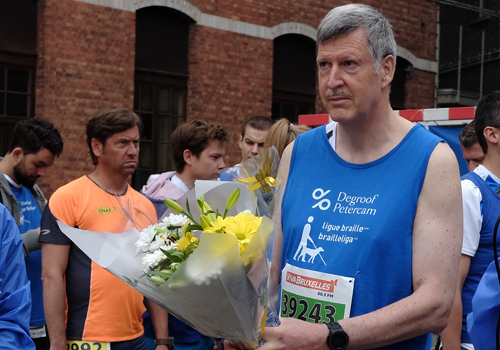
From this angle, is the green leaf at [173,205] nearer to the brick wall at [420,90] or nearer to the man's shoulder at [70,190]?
the man's shoulder at [70,190]

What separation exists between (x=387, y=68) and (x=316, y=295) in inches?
30.8

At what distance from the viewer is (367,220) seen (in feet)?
5.92

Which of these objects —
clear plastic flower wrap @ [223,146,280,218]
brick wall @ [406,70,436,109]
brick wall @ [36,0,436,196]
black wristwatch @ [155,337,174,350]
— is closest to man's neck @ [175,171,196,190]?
black wristwatch @ [155,337,174,350]

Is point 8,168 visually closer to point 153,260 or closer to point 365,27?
point 153,260

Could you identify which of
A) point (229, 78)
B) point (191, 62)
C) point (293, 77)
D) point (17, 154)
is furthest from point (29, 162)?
point (293, 77)

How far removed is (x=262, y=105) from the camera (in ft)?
37.1

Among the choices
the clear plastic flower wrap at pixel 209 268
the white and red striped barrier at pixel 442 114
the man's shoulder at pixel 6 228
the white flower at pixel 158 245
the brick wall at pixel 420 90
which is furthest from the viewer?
the brick wall at pixel 420 90

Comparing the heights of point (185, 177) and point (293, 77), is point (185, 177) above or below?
below

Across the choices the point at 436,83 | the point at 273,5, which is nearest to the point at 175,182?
the point at 273,5

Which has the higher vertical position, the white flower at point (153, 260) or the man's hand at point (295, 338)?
the white flower at point (153, 260)

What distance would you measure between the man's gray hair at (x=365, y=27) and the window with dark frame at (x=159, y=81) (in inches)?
333

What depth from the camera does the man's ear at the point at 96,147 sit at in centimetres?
370

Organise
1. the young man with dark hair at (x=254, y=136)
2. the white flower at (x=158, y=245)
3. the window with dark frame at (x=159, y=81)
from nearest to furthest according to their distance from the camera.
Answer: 1. the white flower at (x=158, y=245)
2. the young man with dark hair at (x=254, y=136)
3. the window with dark frame at (x=159, y=81)

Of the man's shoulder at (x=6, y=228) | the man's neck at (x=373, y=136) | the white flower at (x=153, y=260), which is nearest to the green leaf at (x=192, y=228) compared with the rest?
the white flower at (x=153, y=260)
